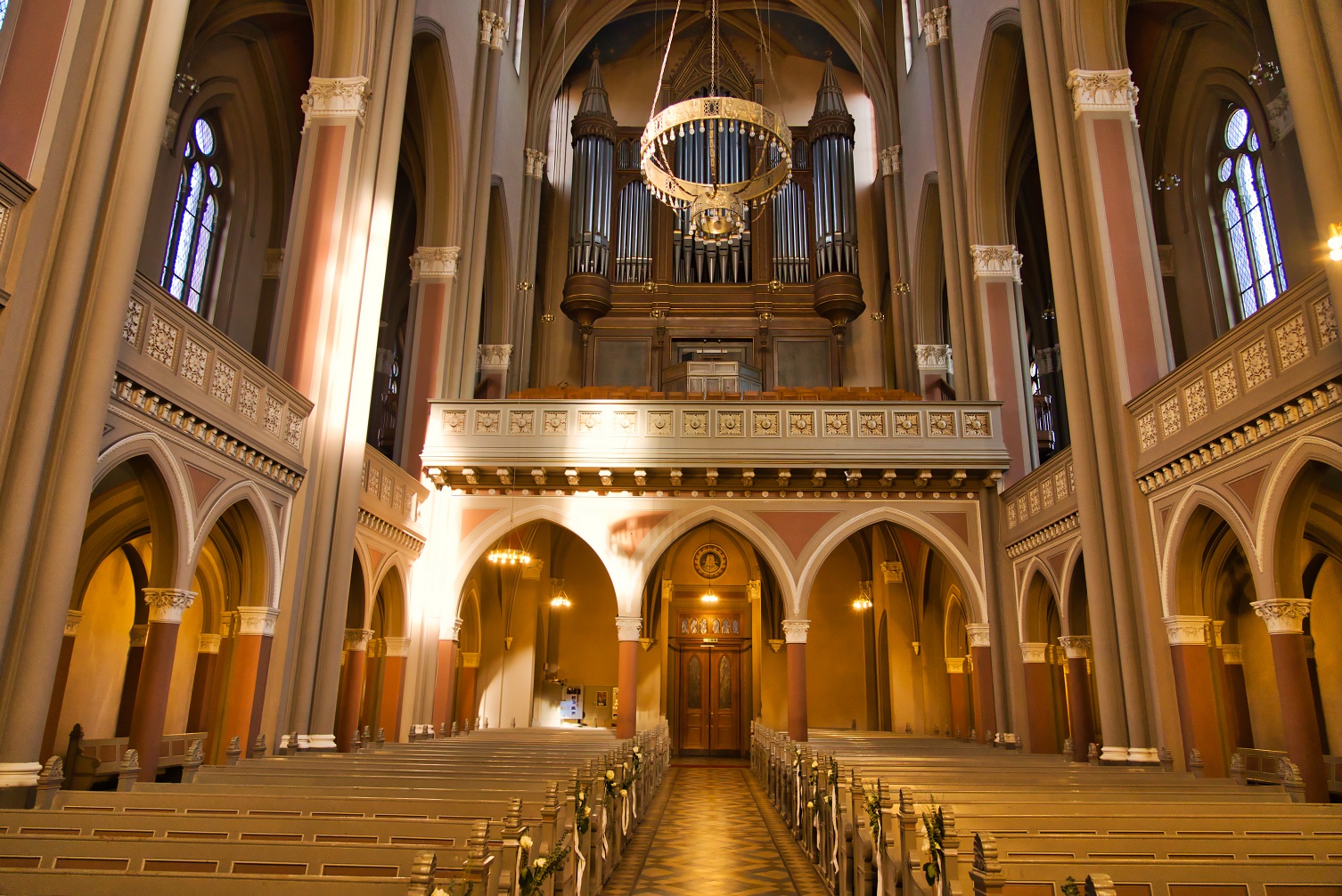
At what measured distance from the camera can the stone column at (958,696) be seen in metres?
18.5

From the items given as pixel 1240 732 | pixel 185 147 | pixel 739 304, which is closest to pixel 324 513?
pixel 185 147

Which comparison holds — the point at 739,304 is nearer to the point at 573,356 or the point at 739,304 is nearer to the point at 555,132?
the point at 573,356

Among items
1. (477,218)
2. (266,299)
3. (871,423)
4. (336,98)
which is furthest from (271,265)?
(871,423)

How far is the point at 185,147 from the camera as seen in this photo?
1590 centimetres

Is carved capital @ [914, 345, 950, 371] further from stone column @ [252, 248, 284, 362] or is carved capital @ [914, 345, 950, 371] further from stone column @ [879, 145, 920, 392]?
stone column @ [252, 248, 284, 362]

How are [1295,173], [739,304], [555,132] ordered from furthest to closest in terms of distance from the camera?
[555,132]
[739,304]
[1295,173]

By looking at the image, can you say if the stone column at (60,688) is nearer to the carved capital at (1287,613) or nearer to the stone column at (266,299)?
the stone column at (266,299)

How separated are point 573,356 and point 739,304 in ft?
14.7

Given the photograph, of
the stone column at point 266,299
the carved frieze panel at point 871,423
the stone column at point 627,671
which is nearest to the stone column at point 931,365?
the carved frieze panel at point 871,423

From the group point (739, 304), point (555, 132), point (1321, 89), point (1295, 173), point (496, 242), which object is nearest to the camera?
point (1321, 89)

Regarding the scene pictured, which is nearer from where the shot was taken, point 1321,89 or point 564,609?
point 1321,89

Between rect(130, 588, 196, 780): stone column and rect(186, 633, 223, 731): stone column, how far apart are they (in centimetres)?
465

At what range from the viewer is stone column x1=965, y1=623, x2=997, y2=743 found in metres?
15.3

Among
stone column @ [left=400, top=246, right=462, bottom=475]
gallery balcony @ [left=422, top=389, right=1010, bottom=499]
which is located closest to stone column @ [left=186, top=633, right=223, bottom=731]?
stone column @ [left=400, top=246, right=462, bottom=475]
